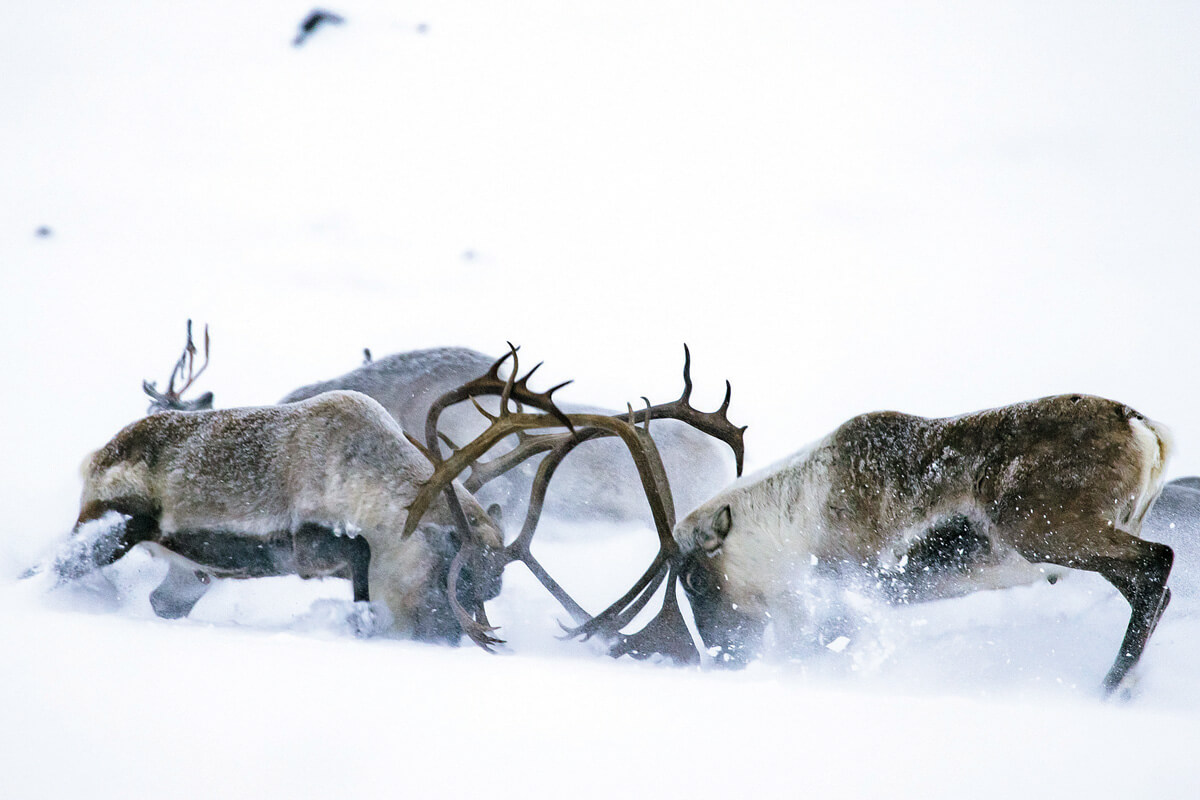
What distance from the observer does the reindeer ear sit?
4.49 m

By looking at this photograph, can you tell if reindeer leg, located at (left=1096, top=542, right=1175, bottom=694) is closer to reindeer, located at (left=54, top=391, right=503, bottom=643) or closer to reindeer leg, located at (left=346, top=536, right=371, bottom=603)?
reindeer, located at (left=54, top=391, right=503, bottom=643)

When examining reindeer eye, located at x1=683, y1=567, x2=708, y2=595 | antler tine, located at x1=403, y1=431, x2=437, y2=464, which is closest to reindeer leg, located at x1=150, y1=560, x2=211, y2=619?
antler tine, located at x1=403, y1=431, x2=437, y2=464

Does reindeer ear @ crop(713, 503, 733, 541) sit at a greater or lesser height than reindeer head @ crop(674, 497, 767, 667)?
greater

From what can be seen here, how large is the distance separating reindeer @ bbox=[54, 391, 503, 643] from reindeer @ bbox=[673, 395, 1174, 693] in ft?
3.39

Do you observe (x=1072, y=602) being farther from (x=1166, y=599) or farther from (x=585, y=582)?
(x=585, y=582)

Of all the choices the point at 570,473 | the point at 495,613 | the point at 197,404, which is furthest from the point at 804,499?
the point at 197,404

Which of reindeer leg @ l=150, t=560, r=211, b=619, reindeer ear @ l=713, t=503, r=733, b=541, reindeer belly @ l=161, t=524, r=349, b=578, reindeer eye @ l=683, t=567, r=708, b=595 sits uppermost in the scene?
reindeer ear @ l=713, t=503, r=733, b=541

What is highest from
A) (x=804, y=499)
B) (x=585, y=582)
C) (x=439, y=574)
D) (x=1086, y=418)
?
(x=1086, y=418)

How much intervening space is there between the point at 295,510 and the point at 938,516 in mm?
2586

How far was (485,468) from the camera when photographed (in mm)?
4883

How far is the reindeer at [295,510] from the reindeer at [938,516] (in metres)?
1.03

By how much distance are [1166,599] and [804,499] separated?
1.37 meters

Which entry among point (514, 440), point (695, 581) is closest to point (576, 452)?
point (514, 440)

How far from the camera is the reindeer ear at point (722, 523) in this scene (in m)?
4.49
